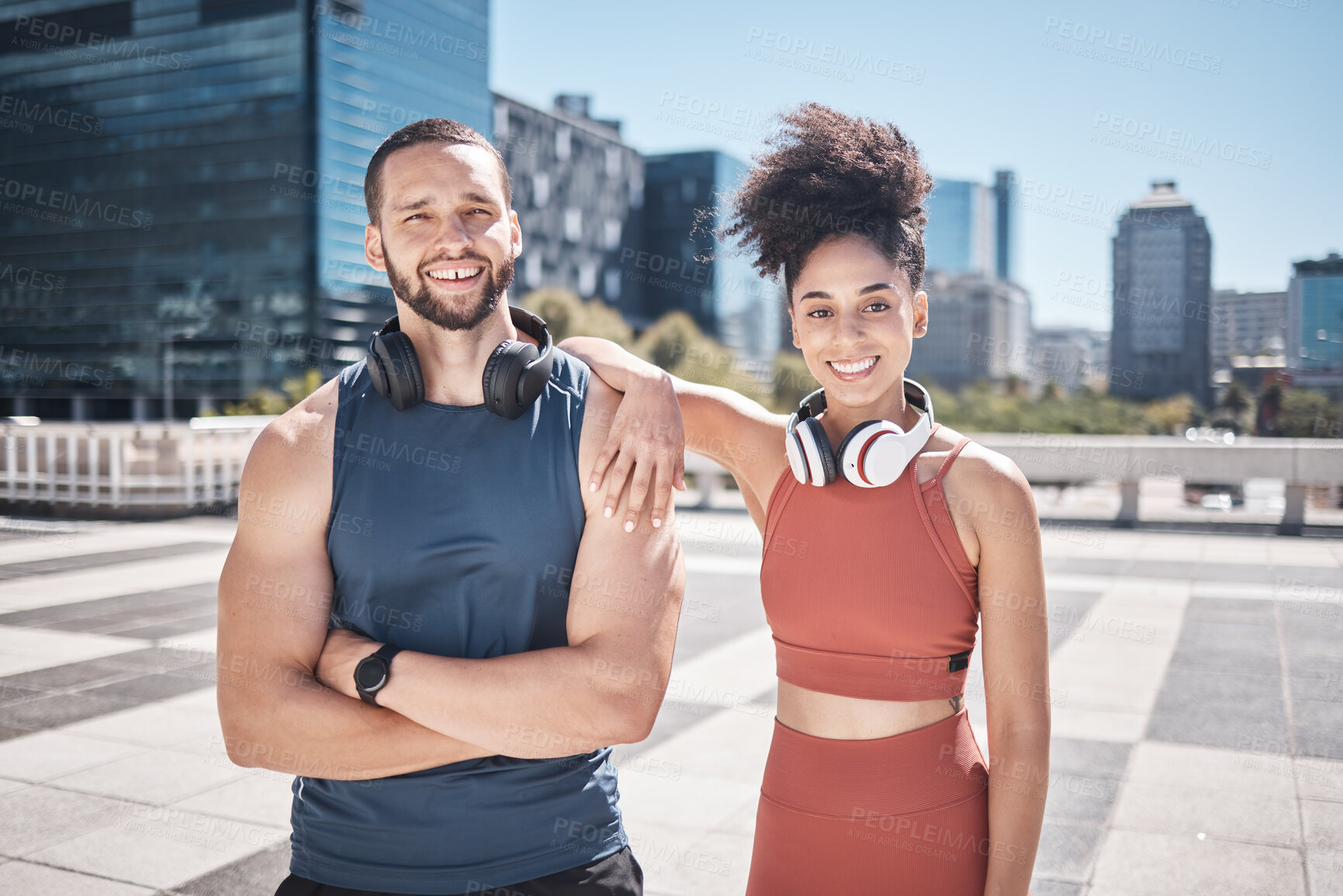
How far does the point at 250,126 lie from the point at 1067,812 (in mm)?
74364

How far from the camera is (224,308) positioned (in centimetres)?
6812

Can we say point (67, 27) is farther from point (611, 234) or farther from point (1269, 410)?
point (611, 234)

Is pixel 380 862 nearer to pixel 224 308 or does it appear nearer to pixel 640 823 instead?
pixel 640 823

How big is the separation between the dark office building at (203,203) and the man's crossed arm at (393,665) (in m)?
65.8

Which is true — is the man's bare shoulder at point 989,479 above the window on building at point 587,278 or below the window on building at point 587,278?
below

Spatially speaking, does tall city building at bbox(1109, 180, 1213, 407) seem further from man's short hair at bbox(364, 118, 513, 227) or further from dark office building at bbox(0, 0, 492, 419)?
dark office building at bbox(0, 0, 492, 419)

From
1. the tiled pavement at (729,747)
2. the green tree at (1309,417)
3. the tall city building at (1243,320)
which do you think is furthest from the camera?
the tall city building at (1243,320)

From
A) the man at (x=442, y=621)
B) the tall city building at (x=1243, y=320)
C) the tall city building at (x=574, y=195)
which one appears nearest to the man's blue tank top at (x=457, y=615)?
the man at (x=442, y=621)

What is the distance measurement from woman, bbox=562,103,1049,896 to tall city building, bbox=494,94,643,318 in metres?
81.7

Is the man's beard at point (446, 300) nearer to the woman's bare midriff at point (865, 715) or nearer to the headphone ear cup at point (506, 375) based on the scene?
the headphone ear cup at point (506, 375)

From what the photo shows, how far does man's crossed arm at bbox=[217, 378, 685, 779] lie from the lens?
1.69 m

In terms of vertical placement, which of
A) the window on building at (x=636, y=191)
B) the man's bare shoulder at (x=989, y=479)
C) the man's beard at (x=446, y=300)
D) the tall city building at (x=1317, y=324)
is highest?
the window on building at (x=636, y=191)

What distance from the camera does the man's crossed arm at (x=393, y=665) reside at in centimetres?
169

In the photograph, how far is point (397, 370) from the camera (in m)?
1.84
